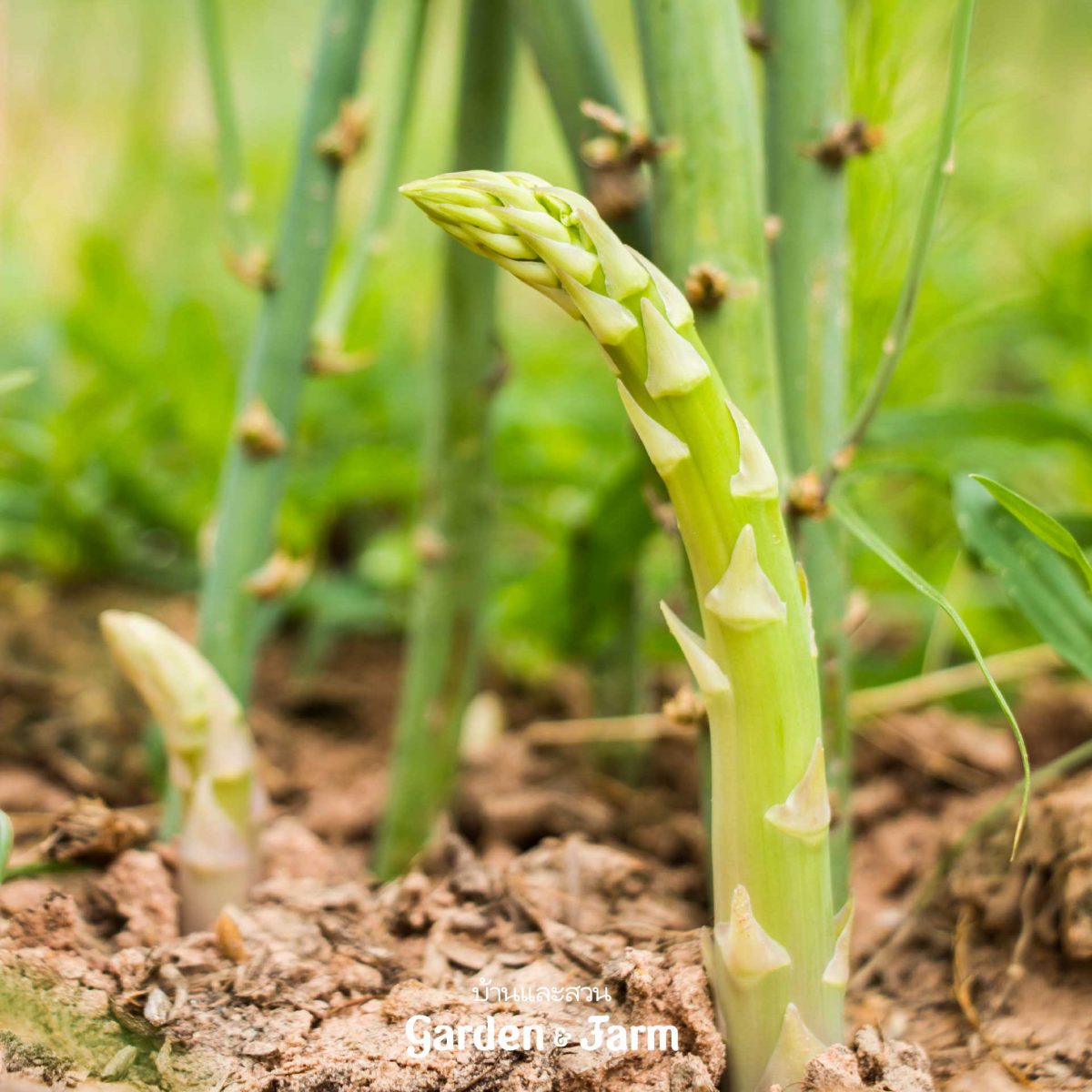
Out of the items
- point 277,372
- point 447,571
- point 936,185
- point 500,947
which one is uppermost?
point 936,185

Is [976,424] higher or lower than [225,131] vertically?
lower

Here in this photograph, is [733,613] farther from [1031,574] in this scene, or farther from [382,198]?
[382,198]

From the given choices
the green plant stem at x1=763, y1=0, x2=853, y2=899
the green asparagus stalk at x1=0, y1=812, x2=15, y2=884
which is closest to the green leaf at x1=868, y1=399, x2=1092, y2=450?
the green plant stem at x1=763, y1=0, x2=853, y2=899

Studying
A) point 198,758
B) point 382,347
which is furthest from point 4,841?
point 382,347

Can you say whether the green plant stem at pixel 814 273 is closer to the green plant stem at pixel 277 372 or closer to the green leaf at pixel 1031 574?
the green leaf at pixel 1031 574

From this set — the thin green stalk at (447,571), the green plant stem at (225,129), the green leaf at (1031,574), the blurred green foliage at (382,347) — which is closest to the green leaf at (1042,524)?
the green leaf at (1031,574)

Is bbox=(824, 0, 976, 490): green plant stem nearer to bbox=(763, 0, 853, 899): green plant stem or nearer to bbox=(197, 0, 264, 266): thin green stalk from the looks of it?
bbox=(763, 0, 853, 899): green plant stem
